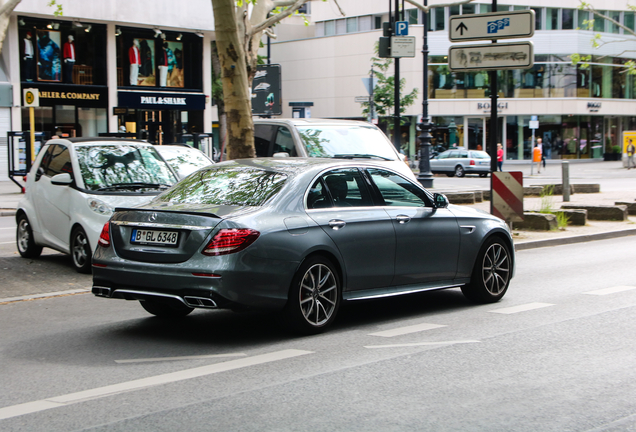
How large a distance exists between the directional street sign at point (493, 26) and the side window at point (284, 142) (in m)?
3.27

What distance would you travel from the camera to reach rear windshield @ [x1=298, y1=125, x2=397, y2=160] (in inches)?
522

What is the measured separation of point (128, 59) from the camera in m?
37.4

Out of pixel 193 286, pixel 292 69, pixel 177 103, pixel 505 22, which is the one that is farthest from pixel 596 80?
pixel 193 286

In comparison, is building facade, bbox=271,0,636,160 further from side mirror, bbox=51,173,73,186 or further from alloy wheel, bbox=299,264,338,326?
alloy wheel, bbox=299,264,338,326

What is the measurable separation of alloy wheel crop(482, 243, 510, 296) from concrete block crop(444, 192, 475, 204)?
11483 millimetres

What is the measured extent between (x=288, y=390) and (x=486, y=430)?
4.36 feet

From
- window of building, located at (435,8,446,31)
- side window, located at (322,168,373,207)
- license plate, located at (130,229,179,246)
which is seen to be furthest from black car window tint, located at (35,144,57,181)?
window of building, located at (435,8,446,31)

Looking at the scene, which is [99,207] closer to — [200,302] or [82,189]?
[82,189]

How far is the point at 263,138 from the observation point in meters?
14.3

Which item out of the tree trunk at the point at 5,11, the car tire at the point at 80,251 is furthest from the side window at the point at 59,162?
the tree trunk at the point at 5,11

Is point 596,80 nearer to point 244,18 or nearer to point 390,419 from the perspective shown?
point 244,18

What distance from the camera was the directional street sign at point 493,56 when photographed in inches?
536

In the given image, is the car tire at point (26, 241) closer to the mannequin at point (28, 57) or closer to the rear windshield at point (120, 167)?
the rear windshield at point (120, 167)

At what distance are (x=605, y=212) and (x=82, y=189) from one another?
11544 mm
